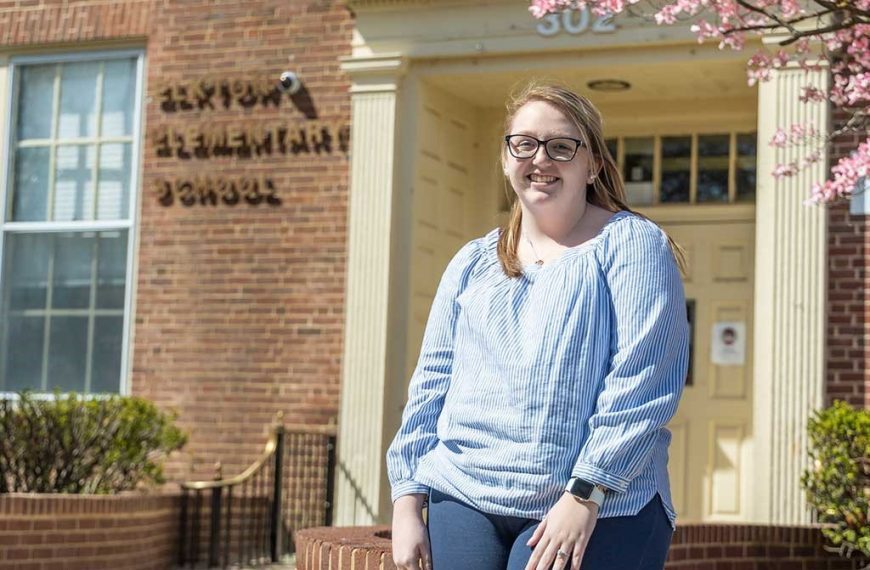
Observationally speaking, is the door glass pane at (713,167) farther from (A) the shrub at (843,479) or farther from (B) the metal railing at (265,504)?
(B) the metal railing at (265,504)

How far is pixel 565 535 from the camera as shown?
9.06 ft

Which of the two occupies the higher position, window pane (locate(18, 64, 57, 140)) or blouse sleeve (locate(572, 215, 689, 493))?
window pane (locate(18, 64, 57, 140))

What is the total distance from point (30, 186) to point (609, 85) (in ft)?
15.3

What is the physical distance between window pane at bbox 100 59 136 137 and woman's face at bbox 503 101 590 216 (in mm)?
8452

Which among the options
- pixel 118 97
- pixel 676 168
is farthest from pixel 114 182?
pixel 676 168

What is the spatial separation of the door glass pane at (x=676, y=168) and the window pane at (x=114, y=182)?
13.5ft

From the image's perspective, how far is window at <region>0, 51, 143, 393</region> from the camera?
437 inches

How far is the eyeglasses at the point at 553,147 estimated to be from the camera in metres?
3.09

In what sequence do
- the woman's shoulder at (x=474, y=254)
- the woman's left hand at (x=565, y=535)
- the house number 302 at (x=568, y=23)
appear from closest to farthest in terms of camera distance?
the woman's left hand at (x=565, y=535), the woman's shoulder at (x=474, y=254), the house number 302 at (x=568, y=23)

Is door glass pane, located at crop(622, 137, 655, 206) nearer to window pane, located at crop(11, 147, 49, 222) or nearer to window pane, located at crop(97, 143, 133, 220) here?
window pane, located at crop(97, 143, 133, 220)

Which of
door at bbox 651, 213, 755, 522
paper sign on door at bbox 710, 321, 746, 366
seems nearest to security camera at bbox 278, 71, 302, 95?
door at bbox 651, 213, 755, 522

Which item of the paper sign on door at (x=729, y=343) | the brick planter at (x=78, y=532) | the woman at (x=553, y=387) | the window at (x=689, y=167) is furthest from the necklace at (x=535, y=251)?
the window at (x=689, y=167)

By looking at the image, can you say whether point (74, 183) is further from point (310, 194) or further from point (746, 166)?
point (746, 166)

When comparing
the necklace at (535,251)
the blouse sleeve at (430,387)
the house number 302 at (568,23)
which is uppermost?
the house number 302 at (568,23)
